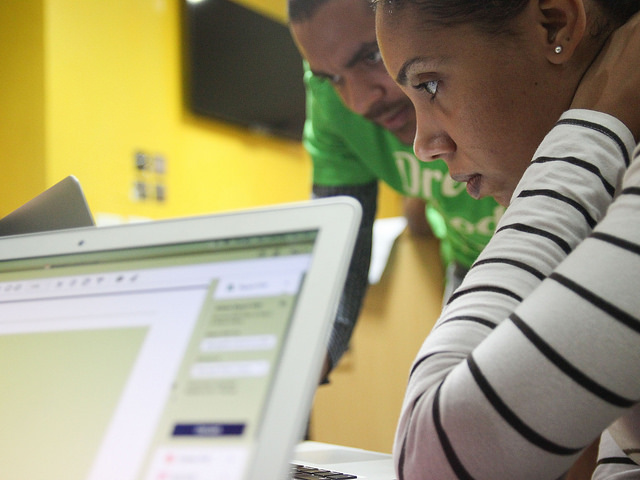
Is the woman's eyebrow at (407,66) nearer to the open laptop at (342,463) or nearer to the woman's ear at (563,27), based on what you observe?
the woman's ear at (563,27)

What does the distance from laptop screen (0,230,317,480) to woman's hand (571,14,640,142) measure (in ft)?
0.90

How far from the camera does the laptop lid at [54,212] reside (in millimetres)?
620

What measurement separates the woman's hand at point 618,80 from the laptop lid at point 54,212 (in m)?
0.45

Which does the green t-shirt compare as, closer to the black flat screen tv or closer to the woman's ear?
the woman's ear

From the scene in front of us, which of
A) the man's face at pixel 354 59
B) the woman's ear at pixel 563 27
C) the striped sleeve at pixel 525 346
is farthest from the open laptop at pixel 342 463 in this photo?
the man's face at pixel 354 59

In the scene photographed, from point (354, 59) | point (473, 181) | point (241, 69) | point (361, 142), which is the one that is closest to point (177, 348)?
point (473, 181)

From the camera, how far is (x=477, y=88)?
620 mm

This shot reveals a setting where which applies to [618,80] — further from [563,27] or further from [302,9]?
[302,9]

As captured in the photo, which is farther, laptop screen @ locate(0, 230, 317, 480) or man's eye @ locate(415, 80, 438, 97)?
man's eye @ locate(415, 80, 438, 97)

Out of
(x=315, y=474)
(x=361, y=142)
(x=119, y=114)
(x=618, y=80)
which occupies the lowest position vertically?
(x=119, y=114)

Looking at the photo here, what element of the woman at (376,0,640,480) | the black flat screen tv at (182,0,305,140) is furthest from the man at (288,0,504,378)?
the black flat screen tv at (182,0,305,140)

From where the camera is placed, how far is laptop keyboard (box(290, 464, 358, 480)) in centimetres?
55

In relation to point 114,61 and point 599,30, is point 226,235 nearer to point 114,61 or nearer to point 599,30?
point 599,30

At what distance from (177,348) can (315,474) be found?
257mm
